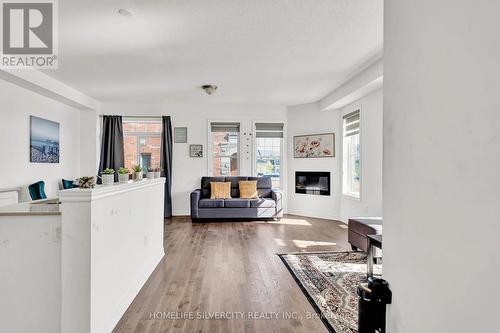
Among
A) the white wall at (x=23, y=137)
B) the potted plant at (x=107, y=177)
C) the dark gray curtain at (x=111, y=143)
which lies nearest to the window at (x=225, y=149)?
the dark gray curtain at (x=111, y=143)

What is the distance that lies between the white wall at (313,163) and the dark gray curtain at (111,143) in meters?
3.97

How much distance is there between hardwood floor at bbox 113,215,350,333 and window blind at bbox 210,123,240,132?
2785 mm

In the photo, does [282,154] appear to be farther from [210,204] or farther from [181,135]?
[181,135]

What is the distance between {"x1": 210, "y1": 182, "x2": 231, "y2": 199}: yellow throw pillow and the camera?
6.32m

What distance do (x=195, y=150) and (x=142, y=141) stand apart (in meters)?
1.29

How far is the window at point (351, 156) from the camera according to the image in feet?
18.1

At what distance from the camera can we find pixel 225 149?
6.93 metres

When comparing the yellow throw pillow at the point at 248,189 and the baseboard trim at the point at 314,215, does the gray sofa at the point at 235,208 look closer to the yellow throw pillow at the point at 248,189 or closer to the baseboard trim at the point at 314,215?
the yellow throw pillow at the point at 248,189

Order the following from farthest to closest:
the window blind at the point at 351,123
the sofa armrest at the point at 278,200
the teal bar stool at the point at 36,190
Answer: the sofa armrest at the point at 278,200
the window blind at the point at 351,123
the teal bar stool at the point at 36,190

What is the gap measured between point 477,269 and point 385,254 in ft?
1.22

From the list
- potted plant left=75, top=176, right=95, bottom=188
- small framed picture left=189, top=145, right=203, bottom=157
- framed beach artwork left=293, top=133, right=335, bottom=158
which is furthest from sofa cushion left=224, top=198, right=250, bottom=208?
potted plant left=75, top=176, right=95, bottom=188

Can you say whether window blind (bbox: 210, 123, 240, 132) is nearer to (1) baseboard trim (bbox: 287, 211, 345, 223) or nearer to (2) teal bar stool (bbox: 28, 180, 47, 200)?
(1) baseboard trim (bbox: 287, 211, 345, 223)

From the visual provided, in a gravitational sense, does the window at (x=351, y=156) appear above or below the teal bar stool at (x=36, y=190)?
above

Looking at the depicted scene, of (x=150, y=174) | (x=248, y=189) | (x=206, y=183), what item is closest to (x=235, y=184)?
(x=248, y=189)
